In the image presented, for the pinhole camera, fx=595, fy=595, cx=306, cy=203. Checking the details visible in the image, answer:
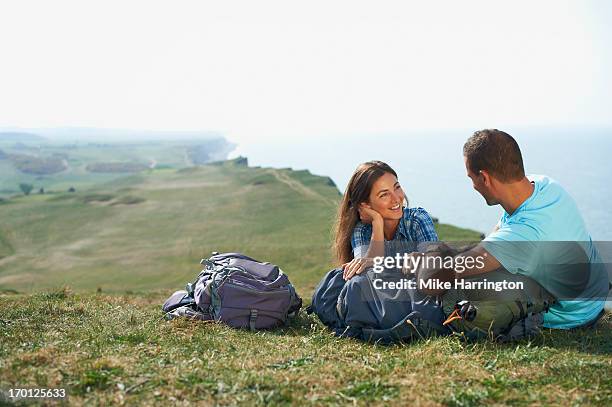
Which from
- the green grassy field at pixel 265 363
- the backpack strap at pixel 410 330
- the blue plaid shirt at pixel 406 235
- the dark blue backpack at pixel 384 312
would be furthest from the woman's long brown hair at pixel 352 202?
the backpack strap at pixel 410 330

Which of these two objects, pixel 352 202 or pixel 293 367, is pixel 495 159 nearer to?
pixel 352 202

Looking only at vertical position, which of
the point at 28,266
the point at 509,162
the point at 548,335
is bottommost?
the point at 28,266

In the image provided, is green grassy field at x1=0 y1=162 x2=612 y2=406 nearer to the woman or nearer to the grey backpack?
the grey backpack

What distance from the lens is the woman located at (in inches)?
353

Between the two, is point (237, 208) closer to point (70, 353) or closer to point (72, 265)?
point (72, 265)

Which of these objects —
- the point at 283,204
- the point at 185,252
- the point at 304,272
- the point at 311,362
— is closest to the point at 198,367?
the point at 311,362

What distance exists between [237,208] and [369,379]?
103546 millimetres

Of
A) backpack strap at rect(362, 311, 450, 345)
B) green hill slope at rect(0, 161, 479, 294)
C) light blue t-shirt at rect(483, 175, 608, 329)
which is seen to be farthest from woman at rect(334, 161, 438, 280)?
green hill slope at rect(0, 161, 479, 294)

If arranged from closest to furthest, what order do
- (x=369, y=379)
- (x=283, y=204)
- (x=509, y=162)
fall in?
1. (x=369, y=379)
2. (x=509, y=162)
3. (x=283, y=204)

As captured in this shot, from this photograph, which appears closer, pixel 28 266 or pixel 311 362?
pixel 311 362

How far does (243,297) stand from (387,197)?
275cm

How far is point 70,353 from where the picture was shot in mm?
7043

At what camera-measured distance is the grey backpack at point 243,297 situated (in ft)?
30.7

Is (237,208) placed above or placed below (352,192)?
below
